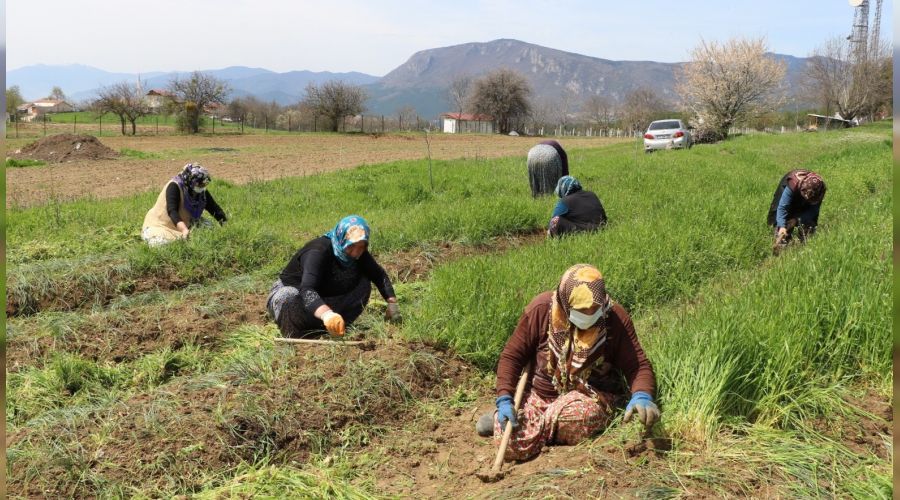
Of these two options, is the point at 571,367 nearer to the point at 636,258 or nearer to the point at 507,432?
the point at 507,432

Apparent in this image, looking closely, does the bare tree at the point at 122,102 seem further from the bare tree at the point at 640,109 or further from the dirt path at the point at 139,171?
the bare tree at the point at 640,109

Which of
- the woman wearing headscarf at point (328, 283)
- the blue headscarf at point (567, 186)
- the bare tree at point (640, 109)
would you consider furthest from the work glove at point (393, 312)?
the bare tree at point (640, 109)

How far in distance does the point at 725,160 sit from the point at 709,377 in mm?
14266

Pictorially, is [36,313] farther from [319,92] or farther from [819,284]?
[319,92]

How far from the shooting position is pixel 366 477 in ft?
10.8

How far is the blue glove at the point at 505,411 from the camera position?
3236mm

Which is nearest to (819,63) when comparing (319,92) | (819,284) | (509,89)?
(509,89)

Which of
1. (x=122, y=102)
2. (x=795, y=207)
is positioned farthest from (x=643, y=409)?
(x=122, y=102)

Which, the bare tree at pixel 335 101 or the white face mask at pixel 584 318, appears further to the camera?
the bare tree at pixel 335 101

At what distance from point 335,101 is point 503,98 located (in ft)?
54.0

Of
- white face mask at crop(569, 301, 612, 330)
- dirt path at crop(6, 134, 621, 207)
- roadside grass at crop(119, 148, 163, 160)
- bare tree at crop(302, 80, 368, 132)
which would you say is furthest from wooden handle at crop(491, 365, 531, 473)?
bare tree at crop(302, 80, 368, 132)

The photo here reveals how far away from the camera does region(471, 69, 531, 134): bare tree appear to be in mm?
61531

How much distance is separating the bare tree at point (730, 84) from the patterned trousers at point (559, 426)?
31382 mm

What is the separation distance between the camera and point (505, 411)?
3.26 m
